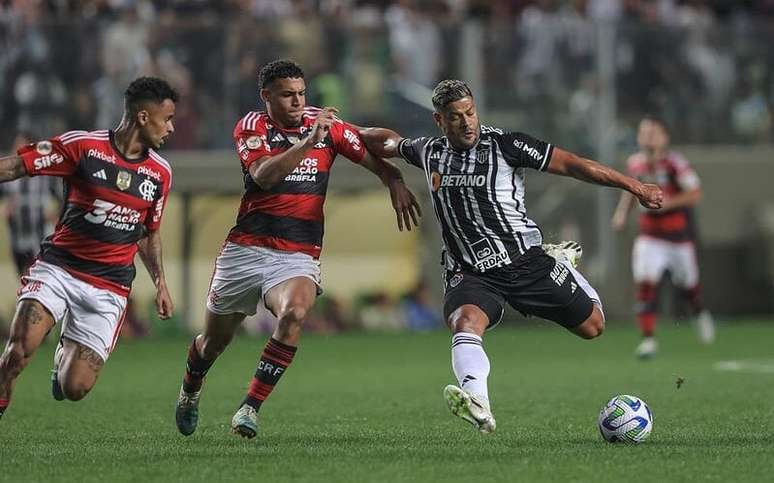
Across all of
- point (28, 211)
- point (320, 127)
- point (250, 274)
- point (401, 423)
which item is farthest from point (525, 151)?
point (28, 211)

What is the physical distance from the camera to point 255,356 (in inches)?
664

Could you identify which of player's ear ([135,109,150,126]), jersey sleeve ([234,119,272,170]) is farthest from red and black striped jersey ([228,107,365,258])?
player's ear ([135,109,150,126])

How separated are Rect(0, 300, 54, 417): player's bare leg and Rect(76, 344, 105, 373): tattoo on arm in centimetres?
38

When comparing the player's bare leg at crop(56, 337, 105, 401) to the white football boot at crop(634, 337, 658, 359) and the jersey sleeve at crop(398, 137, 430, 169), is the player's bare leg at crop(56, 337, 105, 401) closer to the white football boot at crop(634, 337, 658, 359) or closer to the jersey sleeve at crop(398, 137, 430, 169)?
the jersey sleeve at crop(398, 137, 430, 169)

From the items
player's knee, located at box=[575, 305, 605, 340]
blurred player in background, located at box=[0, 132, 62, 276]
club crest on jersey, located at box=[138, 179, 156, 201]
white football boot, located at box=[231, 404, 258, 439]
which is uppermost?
club crest on jersey, located at box=[138, 179, 156, 201]

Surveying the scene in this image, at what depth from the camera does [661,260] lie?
16.9 meters

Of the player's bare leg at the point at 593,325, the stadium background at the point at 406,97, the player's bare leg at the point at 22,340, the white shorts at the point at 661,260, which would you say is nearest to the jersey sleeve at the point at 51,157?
the player's bare leg at the point at 22,340

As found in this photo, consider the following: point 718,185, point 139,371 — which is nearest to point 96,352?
point 139,371

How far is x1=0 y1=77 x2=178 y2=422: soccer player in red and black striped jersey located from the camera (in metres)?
8.39

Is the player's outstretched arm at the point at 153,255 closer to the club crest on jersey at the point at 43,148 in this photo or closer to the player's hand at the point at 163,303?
the player's hand at the point at 163,303

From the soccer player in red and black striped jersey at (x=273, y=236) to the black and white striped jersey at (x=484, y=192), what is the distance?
332mm

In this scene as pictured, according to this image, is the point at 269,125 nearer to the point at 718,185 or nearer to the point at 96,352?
the point at 96,352

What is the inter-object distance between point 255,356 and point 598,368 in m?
4.22

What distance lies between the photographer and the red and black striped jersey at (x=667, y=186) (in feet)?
54.3
